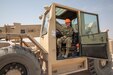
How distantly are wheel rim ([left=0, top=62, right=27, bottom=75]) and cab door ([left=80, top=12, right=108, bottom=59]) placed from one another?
81.3 inches

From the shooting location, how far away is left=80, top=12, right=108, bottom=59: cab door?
4.08 meters

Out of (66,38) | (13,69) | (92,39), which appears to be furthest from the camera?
A: (66,38)

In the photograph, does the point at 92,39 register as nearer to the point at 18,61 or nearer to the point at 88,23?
the point at 88,23

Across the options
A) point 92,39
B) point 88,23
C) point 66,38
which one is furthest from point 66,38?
point 88,23

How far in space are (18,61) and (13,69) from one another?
0.71ft

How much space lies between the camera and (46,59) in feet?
13.2

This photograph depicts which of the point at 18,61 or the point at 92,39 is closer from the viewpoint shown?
the point at 18,61

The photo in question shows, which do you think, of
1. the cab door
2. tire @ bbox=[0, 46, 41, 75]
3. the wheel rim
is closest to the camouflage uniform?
the cab door

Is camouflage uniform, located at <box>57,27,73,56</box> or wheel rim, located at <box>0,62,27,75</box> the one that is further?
camouflage uniform, located at <box>57,27,73,56</box>

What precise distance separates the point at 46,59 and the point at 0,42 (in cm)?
147

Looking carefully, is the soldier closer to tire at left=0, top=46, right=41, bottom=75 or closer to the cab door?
the cab door

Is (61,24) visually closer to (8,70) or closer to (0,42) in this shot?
(0,42)

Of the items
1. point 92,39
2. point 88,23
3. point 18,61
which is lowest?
point 18,61

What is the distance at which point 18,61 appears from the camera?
10.9 ft
